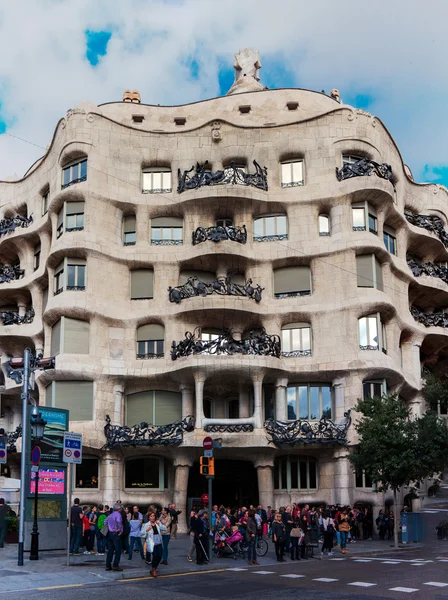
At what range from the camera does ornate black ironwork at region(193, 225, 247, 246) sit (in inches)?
1554

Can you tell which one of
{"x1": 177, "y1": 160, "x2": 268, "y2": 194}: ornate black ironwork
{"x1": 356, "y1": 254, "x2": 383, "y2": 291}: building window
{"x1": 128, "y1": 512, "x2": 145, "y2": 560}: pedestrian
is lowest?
{"x1": 128, "y1": 512, "x2": 145, "y2": 560}: pedestrian

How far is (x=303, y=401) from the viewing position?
129ft

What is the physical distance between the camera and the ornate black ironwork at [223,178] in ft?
133

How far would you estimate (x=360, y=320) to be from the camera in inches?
1523

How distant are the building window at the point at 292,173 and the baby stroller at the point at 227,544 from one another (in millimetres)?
21438

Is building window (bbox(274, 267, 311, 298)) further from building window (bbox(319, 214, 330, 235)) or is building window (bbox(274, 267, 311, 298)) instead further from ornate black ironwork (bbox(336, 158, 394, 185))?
ornate black ironwork (bbox(336, 158, 394, 185))

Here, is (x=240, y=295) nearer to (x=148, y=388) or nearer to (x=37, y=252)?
(x=148, y=388)

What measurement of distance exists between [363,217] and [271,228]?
15.8ft

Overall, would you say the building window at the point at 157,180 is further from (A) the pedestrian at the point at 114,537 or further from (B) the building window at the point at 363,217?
(A) the pedestrian at the point at 114,537

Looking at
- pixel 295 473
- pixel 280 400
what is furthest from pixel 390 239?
pixel 295 473

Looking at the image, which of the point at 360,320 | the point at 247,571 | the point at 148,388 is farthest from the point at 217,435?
the point at 247,571

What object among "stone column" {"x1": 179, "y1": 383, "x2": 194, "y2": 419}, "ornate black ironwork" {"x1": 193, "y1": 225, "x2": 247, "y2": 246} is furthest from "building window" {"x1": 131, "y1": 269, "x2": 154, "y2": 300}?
"stone column" {"x1": 179, "y1": 383, "x2": 194, "y2": 419}

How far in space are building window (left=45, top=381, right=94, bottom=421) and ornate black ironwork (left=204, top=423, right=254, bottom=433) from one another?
5.82m

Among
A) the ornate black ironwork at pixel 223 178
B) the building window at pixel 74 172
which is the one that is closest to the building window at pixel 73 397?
the building window at pixel 74 172
